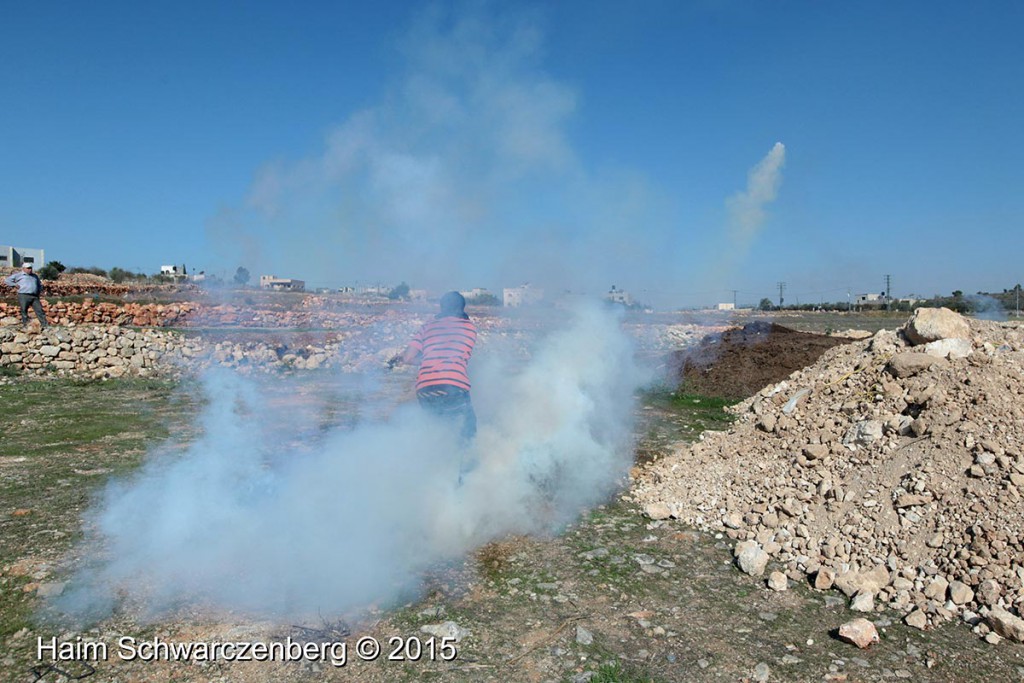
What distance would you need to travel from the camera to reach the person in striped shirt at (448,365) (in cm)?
563

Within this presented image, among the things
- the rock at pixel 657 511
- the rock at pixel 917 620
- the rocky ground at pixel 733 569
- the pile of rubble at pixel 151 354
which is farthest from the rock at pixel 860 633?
the pile of rubble at pixel 151 354

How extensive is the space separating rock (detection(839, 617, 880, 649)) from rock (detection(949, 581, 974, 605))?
741mm

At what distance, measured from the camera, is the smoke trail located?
4.18 metres

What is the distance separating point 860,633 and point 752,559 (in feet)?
3.41

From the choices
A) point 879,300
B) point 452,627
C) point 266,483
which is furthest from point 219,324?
point 879,300

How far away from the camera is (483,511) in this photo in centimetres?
545

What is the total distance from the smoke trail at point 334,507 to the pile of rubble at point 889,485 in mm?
1060

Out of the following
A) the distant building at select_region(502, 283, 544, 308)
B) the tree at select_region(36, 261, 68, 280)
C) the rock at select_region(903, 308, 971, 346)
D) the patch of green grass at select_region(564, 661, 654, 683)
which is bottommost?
the patch of green grass at select_region(564, 661, 654, 683)

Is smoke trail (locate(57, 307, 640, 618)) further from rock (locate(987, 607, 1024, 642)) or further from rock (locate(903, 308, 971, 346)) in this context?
rock (locate(903, 308, 971, 346))

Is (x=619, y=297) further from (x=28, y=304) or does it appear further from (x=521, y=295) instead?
(x=28, y=304)

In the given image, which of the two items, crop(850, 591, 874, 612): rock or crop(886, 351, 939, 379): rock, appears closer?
crop(850, 591, 874, 612): rock

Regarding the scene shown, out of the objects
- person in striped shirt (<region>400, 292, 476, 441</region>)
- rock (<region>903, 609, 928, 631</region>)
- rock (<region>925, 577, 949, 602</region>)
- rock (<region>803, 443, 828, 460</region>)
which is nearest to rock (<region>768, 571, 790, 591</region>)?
rock (<region>903, 609, 928, 631</region>)

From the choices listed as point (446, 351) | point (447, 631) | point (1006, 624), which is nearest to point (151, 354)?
point (446, 351)

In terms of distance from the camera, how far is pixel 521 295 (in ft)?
38.7
